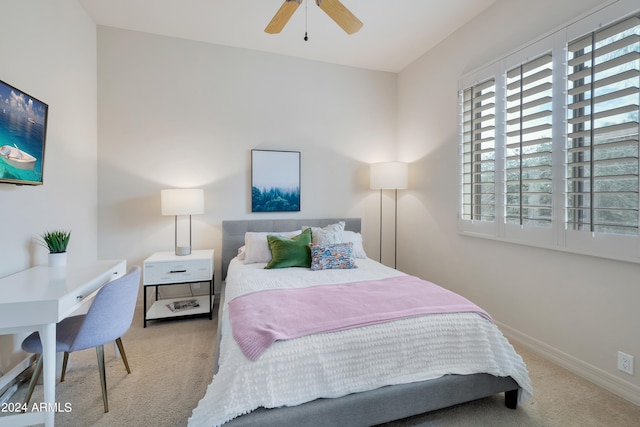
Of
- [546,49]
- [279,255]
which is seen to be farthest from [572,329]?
[279,255]

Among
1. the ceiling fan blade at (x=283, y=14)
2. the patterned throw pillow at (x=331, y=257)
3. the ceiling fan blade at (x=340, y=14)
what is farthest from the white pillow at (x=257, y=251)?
the ceiling fan blade at (x=340, y=14)

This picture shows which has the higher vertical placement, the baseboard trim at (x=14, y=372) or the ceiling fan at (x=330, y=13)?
the ceiling fan at (x=330, y=13)

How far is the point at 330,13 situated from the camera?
209cm

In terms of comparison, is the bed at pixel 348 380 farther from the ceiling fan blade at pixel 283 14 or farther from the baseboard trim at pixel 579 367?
the ceiling fan blade at pixel 283 14

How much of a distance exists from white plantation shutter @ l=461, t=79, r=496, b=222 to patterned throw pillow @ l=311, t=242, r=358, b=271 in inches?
52.6

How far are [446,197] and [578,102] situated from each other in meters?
1.47

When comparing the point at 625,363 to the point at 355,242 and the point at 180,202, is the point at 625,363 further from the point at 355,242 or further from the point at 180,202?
the point at 180,202

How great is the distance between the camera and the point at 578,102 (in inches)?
82.6

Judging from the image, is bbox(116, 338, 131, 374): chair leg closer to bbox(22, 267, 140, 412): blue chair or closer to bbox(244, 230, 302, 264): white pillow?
bbox(22, 267, 140, 412): blue chair

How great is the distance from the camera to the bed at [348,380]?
1.34m

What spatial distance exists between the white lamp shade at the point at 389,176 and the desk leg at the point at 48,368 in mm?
3281

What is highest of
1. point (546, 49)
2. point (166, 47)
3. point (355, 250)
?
point (166, 47)

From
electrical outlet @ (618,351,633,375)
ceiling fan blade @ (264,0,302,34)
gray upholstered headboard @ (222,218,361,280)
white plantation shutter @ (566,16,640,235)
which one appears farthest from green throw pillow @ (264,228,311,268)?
electrical outlet @ (618,351,633,375)

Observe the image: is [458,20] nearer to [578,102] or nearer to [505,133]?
[505,133]
